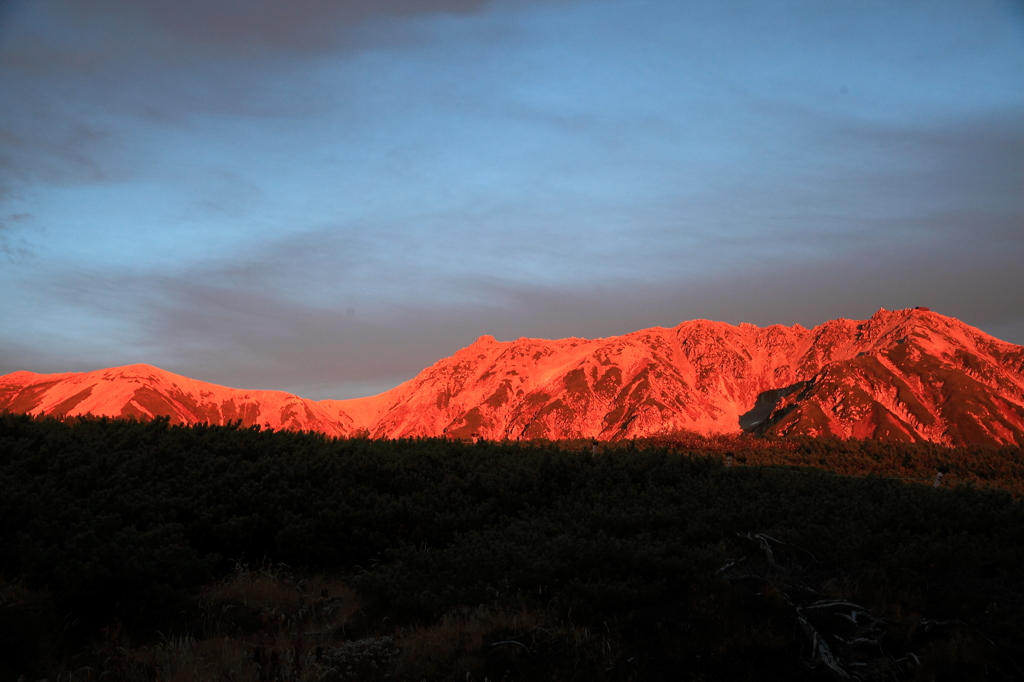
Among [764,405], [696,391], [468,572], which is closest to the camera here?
[468,572]

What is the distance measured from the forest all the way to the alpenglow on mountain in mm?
123111

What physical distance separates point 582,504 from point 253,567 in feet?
23.6

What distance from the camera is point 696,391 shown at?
17488cm

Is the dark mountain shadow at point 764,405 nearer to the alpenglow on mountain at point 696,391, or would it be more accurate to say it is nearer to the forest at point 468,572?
the alpenglow on mountain at point 696,391

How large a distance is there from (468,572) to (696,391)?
565ft

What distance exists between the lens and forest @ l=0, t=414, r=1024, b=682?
776 cm

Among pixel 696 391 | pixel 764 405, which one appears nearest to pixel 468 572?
pixel 696 391

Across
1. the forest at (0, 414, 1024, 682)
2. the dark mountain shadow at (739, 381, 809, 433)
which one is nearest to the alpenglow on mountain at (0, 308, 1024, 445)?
the dark mountain shadow at (739, 381, 809, 433)

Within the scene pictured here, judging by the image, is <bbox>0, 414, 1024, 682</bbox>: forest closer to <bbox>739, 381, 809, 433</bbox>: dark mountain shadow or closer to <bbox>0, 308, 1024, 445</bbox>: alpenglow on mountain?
<bbox>0, 308, 1024, 445</bbox>: alpenglow on mountain

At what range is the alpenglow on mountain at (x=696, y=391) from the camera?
136 m

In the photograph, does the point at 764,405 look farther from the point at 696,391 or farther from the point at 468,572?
the point at 468,572

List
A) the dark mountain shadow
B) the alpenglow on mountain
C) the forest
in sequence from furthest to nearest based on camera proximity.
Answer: the dark mountain shadow → the alpenglow on mountain → the forest

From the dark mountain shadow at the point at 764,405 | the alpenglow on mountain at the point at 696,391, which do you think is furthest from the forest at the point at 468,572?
the dark mountain shadow at the point at 764,405

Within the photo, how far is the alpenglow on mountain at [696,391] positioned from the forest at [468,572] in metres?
123
